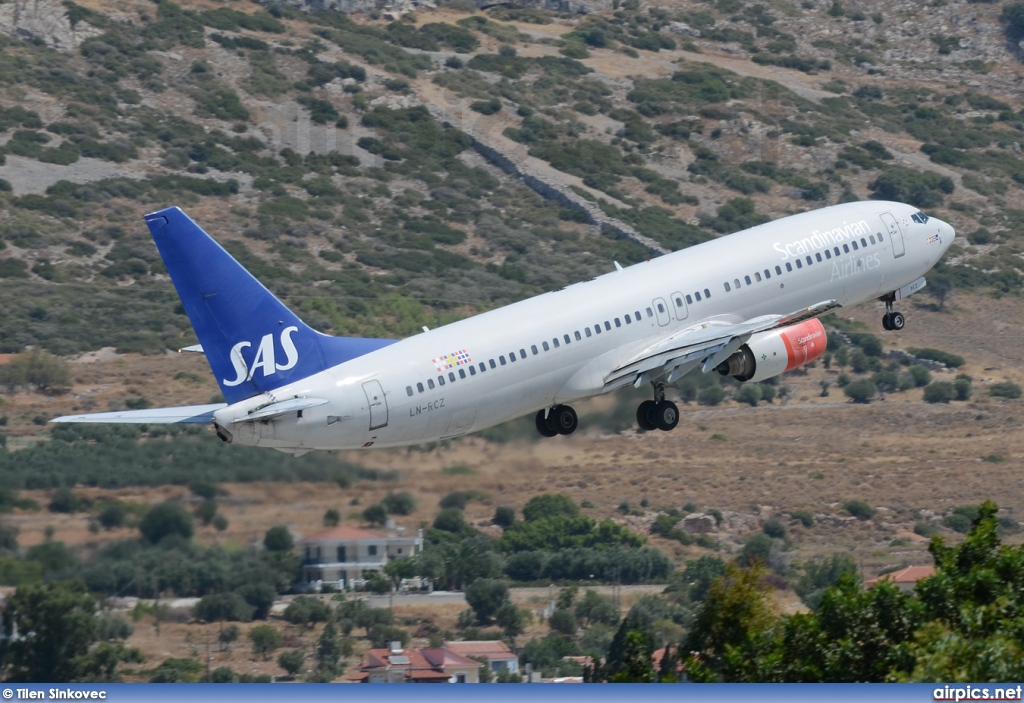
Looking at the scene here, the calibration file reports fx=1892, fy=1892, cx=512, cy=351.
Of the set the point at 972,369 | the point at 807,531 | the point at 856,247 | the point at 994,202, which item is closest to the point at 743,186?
the point at 994,202

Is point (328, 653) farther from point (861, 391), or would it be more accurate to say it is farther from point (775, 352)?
point (861, 391)

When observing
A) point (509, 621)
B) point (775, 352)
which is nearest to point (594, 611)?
point (509, 621)

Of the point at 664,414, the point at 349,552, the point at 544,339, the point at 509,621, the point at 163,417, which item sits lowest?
the point at 509,621

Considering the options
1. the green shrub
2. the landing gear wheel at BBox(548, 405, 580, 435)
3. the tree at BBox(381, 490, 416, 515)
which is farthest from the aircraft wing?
the green shrub

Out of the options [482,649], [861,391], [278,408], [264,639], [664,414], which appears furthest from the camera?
[861,391]

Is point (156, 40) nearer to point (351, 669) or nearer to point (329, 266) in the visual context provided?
point (329, 266)

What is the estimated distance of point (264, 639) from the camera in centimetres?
8131

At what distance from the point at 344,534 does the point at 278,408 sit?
20.1m

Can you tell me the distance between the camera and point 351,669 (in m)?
84.6

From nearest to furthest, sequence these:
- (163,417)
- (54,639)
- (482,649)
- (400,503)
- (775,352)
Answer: (163,417), (775,352), (400,503), (54,639), (482,649)

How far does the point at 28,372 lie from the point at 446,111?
5870cm

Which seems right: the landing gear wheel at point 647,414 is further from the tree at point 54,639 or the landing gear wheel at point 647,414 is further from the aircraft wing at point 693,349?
the tree at point 54,639

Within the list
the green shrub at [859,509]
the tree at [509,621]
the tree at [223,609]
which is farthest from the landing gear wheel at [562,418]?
the green shrub at [859,509]

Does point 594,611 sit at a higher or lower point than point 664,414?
lower
